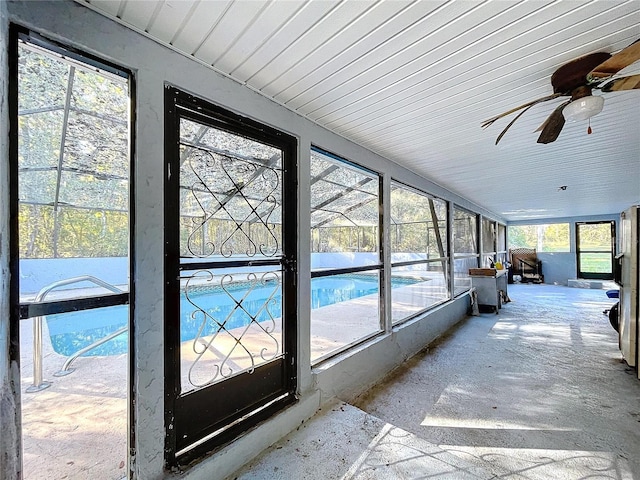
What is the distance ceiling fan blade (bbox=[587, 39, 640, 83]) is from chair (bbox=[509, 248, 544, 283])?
11519 mm

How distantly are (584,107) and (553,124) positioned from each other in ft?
0.83

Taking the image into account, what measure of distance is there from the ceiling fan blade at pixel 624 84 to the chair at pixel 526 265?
11405mm

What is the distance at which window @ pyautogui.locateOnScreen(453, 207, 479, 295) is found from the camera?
6.31 m

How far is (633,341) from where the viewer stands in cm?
334

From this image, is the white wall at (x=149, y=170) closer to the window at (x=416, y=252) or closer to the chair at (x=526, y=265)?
the window at (x=416, y=252)

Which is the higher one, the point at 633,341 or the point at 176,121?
the point at 176,121

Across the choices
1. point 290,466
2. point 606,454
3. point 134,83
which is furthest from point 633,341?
point 134,83

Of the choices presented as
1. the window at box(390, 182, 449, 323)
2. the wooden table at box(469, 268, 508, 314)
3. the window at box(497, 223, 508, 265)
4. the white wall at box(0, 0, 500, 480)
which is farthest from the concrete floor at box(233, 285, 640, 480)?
the window at box(497, 223, 508, 265)

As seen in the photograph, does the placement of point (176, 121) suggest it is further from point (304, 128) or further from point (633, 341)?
point (633, 341)

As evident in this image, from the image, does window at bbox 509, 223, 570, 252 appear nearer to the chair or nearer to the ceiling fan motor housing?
the chair

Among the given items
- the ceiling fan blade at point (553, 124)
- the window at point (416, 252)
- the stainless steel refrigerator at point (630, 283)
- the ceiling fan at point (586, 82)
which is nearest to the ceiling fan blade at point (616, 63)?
the ceiling fan at point (586, 82)

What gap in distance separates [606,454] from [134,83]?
12.1ft

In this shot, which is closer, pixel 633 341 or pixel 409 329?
pixel 633 341

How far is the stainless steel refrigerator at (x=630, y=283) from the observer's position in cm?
320
